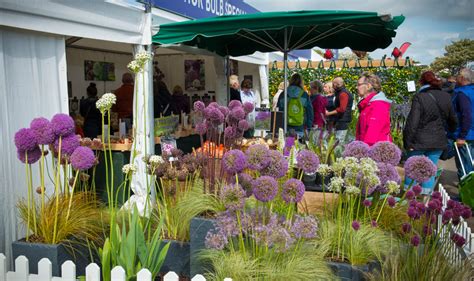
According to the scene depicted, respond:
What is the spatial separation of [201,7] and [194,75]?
13.0ft

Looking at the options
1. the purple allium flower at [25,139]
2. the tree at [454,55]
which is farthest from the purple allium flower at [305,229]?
the tree at [454,55]

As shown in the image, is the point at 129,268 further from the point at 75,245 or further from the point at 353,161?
the point at 353,161

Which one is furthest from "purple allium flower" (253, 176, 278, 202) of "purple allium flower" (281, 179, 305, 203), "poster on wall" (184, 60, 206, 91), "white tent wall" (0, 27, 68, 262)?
"poster on wall" (184, 60, 206, 91)

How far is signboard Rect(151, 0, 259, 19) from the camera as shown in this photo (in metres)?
5.49

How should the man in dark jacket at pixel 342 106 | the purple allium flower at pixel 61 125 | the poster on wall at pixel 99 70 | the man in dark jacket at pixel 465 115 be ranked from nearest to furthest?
the purple allium flower at pixel 61 125 < the man in dark jacket at pixel 465 115 < the man in dark jacket at pixel 342 106 < the poster on wall at pixel 99 70

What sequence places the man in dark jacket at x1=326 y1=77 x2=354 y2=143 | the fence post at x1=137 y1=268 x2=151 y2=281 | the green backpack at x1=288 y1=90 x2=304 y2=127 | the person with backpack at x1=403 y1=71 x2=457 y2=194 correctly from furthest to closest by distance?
1. the man in dark jacket at x1=326 y1=77 x2=354 y2=143
2. the green backpack at x1=288 y1=90 x2=304 y2=127
3. the person with backpack at x1=403 y1=71 x2=457 y2=194
4. the fence post at x1=137 y1=268 x2=151 y2=281

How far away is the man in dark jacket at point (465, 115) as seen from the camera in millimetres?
5488

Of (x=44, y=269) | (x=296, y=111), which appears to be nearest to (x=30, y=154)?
(x=44, y=269)

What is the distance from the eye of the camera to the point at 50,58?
378cm

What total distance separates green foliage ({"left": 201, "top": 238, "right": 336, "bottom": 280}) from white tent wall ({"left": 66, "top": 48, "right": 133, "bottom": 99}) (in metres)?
6.64

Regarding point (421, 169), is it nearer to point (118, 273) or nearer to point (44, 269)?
point (118, 273)

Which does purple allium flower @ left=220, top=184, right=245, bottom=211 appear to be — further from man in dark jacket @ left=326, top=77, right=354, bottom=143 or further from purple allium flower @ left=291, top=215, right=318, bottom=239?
man in dark jacket @ left=326, top=77, right=354, bottom=143

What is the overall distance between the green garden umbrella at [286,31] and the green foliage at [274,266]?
8.99ft

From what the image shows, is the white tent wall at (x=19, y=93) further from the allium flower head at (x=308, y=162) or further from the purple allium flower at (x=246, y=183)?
the allium flower head at (x=308, y=162)
